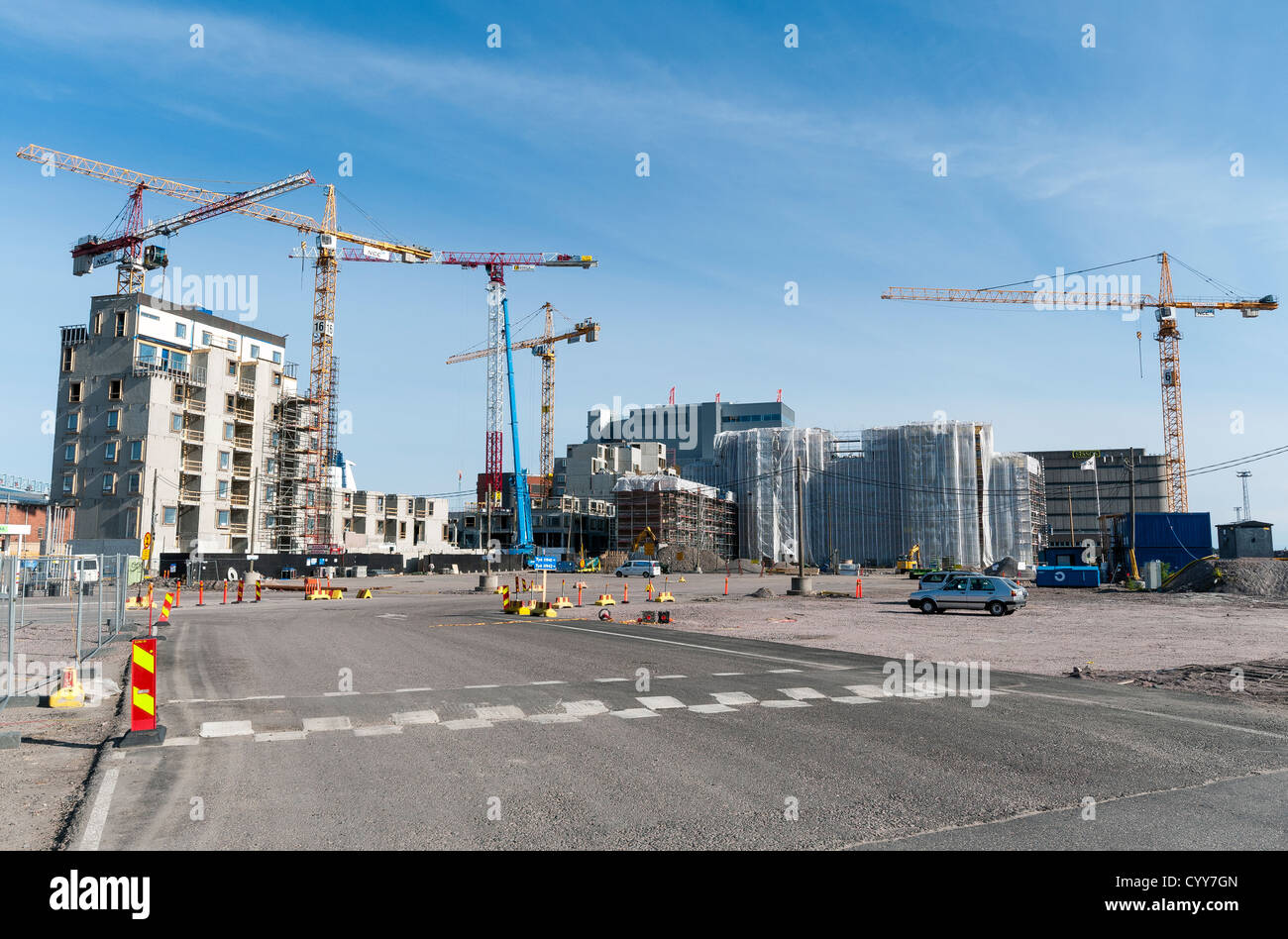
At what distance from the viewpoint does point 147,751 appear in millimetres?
9047

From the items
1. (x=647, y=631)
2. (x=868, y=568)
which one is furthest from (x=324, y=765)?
(x=868, y=568)

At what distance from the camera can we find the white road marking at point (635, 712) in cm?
1102

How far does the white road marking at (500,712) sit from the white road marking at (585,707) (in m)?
0.67

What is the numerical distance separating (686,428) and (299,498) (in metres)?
112

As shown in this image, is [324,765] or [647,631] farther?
[647,631]

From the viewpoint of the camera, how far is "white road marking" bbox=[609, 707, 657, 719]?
1102 centimetres

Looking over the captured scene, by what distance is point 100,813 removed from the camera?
22.4 feet

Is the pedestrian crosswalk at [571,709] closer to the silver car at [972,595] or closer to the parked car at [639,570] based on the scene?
the silver car at [972,595]

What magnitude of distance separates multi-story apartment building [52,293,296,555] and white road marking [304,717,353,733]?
63562mm

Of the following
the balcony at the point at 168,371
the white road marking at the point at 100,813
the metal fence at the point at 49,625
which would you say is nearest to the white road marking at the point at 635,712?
the white road marking at the point at 100,813

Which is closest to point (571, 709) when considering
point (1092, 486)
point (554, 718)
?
point (554, 718)

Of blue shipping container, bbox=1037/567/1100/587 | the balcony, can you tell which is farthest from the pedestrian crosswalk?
the balcony

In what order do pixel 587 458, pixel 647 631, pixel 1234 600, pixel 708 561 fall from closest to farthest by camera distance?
pixel 647 631
pixel 1234 600
pixel 708 561
pixel 587 458
